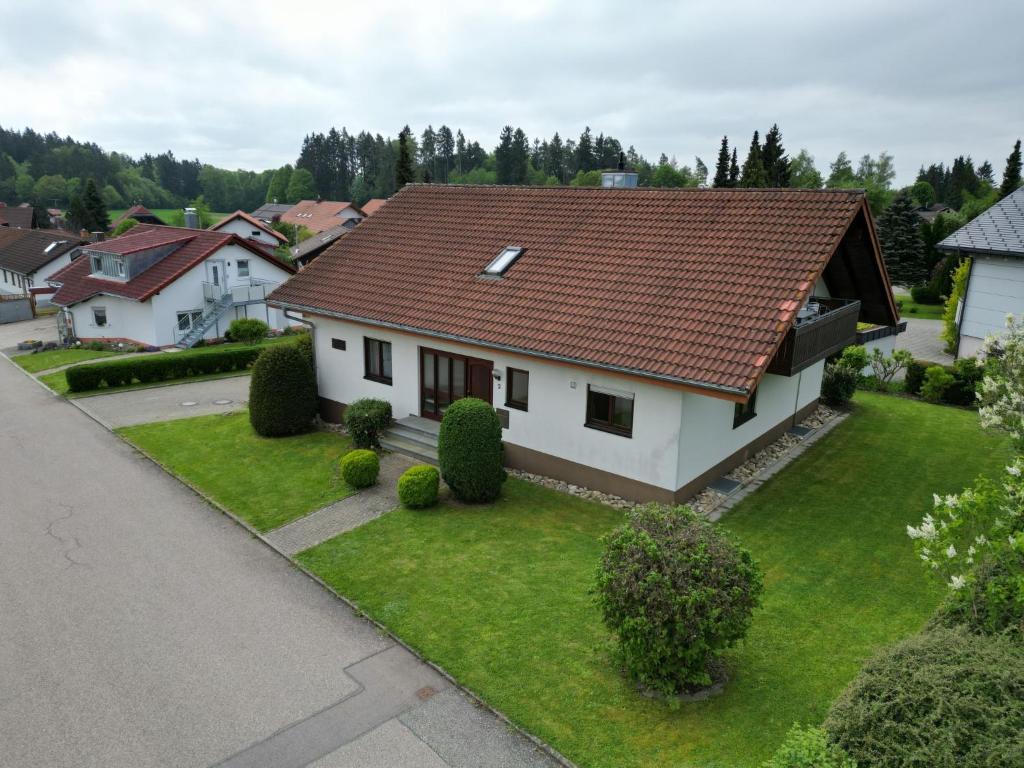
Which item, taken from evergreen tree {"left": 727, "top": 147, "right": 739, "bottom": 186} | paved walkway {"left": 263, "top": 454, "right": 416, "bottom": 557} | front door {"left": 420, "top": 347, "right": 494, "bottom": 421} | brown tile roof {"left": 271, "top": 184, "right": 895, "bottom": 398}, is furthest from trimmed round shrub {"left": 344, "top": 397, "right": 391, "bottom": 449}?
evergreen tree {"left": 727, "top": 147, "right": 739, "bottom": 186}

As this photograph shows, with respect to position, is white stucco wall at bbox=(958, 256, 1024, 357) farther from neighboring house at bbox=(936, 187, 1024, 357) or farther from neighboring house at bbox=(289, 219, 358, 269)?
neighboring house at bbox=(289, 219, 358, 269)

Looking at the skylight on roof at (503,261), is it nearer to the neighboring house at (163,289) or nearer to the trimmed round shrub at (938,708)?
the trimmed round shrub at (938,708)

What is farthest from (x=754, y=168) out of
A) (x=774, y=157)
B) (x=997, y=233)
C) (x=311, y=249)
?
(x=311, y=249)

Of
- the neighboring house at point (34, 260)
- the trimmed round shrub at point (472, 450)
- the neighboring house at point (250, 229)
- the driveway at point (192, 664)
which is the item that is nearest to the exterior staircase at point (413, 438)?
the trimmed round shrub at point (472, 450)

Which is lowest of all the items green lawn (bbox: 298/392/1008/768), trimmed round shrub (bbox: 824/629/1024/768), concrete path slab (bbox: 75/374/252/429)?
concrete path slab (bbox: 75/374/252/429)

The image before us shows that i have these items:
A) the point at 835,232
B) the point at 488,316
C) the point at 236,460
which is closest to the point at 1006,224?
the point at 835,232

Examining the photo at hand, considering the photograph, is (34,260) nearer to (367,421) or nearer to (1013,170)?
(367,421)

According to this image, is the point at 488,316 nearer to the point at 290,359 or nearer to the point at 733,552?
the point at 290,359
